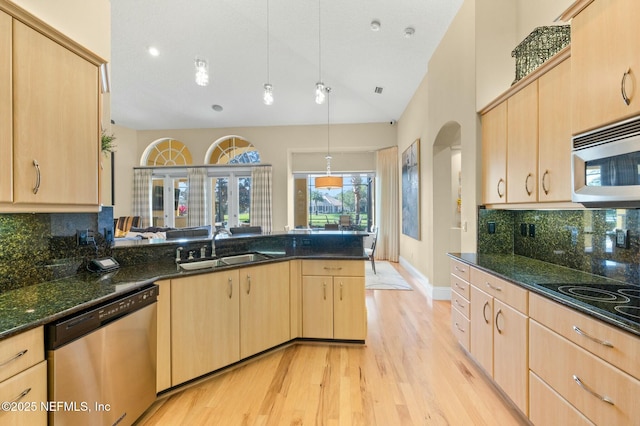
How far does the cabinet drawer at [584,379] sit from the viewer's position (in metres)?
1.09

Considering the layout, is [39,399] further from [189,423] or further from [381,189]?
[381,189]

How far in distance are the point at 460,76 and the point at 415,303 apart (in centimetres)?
300

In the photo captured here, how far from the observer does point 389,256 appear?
23.6ft

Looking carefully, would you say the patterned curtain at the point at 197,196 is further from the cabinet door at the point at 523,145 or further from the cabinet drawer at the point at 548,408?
the cabinet drawer at the point at 548,408

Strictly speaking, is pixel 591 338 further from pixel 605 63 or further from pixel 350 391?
pixel 350 391

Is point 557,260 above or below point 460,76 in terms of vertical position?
below

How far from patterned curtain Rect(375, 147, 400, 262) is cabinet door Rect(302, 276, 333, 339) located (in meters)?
4.69

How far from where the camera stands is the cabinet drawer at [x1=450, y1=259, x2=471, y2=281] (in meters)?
2.43

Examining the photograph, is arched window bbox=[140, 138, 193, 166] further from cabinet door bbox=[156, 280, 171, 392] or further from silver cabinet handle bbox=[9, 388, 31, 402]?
silver cabinet handle bbox=[9, 388, 31, 402]

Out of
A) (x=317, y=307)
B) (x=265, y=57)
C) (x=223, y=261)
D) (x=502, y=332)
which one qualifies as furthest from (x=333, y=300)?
(x=265, y=57)

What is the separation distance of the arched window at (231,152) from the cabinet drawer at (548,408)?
7272 millimetres

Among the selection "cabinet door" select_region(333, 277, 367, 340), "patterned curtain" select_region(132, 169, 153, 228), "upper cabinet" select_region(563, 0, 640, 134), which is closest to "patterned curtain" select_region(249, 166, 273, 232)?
"patterned curtain" select_region(132, 169, 153, 228)

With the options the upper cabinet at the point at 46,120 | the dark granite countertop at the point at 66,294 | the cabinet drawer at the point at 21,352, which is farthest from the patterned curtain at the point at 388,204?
the cabinet drawer at the point at 21,352

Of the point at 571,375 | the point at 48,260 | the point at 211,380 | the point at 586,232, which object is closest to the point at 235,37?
the point at 48,260
